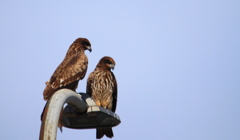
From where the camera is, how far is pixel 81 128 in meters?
5.51

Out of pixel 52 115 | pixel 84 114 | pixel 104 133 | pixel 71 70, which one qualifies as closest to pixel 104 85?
pixel 71 70

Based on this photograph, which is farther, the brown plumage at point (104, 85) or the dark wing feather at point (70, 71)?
the brown plumage at point (104, 85)

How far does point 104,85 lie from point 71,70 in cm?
106

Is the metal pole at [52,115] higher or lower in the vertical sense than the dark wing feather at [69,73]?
lower

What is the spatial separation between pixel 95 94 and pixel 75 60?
824 millimetres

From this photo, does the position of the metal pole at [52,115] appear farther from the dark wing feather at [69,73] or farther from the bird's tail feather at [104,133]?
the bird's tail feather at [104,133]

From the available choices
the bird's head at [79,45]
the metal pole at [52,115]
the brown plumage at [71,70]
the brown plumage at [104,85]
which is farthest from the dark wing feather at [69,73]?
the metal pole at [52,115]

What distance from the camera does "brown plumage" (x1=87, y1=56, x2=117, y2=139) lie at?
8.28m

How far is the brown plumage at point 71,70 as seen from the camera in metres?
6.81

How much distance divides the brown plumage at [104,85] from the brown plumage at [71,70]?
49 centimetres

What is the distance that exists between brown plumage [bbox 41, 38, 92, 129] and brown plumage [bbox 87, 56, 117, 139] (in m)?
0.49

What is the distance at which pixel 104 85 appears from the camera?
835 centimetres

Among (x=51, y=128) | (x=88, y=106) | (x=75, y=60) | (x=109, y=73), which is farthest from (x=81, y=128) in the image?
(x=109, y=73)

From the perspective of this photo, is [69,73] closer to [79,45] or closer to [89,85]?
[89,85]
